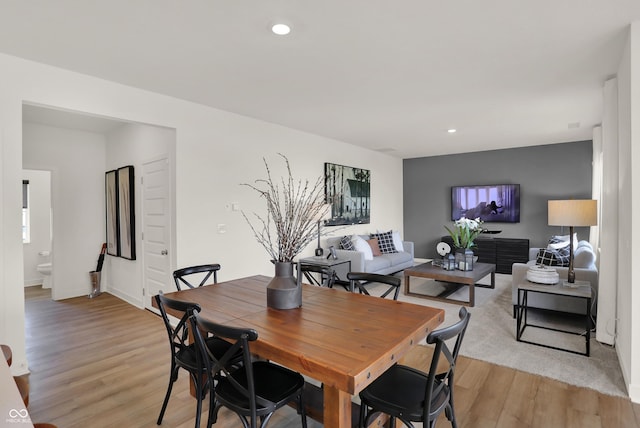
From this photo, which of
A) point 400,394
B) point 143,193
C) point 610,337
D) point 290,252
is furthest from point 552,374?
point 143,193

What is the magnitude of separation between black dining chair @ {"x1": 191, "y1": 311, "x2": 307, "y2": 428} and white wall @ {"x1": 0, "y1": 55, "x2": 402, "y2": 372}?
6.98 ft

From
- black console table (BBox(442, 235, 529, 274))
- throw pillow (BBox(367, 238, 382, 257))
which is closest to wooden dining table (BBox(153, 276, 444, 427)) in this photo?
throw pillow (BBox(367, 238, 382, 257))

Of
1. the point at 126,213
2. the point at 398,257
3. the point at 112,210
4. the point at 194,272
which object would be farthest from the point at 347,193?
the point at 194,272

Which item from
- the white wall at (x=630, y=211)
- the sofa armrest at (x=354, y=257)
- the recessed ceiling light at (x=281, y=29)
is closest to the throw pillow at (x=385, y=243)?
the sofa armrest at (x=354, y=257)

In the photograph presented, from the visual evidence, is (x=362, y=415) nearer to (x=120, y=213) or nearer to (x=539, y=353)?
(x=539, y=353)

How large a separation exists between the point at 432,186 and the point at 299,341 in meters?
7.18

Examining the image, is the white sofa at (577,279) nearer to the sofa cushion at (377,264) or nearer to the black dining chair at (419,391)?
the sofa cushion at (377,264)

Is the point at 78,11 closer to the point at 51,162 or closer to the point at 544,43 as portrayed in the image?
the point at 544,43

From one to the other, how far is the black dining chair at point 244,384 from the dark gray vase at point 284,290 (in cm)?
Result: 35

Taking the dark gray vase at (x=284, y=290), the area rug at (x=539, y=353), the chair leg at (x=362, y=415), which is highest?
the dark gray vase at (x=284, y=290)

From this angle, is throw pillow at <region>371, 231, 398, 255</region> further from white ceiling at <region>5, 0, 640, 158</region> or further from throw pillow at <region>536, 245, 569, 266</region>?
white ceiling at <region>5, 0, 640, 158</region>

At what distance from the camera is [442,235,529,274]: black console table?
6715 mm

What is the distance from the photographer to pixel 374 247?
20.8 feet

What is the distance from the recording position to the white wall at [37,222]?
6203mm
